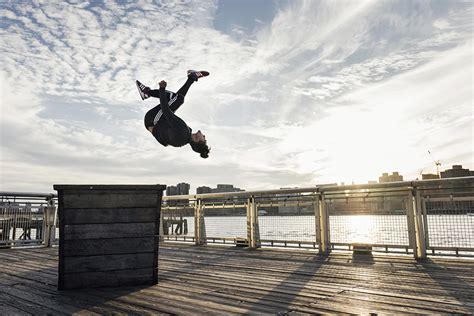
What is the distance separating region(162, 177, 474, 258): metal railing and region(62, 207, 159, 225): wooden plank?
12.6 feet

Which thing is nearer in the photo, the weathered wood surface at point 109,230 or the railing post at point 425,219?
the weathered wood surface at point 109,230

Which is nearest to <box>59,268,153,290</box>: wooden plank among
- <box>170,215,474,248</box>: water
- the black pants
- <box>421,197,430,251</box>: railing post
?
the black pants

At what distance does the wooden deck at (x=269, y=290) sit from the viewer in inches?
114

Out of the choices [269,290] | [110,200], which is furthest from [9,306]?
[269,290]

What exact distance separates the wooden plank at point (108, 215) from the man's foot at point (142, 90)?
2108 millimetres

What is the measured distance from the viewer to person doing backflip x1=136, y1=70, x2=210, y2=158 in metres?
5.36

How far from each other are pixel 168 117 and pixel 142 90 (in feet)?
1.97

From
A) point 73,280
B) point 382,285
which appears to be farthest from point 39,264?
point 382,285

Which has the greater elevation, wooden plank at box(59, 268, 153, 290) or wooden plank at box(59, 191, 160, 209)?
wooden plank at box(59, 191, 160, 209)

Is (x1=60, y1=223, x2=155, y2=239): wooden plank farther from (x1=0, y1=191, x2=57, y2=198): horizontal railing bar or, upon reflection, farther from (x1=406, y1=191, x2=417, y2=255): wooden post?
(x1=0, y1=191, x2=57, y2=198): horizontal railing bar

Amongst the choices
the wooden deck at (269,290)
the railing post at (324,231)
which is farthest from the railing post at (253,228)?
the wooden deck at (269,290)

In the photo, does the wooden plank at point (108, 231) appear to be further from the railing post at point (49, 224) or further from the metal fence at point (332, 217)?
the railing post at point (49, 224)

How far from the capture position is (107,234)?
386 centimetres

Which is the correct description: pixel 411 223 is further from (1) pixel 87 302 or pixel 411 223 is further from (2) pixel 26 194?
(2) pixel 26 194
